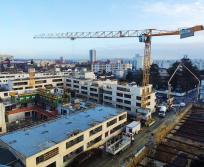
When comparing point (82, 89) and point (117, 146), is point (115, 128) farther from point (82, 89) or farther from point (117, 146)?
point (82, 89)

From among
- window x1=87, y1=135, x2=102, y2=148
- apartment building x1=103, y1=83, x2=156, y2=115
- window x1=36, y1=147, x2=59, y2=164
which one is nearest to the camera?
window x1=36, y1=147, x2=59, y2=164

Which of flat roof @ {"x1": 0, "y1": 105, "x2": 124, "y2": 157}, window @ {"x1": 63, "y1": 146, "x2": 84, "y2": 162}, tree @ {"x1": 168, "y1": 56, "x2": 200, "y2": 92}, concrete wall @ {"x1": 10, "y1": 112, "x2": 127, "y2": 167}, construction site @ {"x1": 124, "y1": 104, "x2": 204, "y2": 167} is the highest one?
tree @ {"x1": 168, "y1": 56, "x2": 200, "y2": 92}

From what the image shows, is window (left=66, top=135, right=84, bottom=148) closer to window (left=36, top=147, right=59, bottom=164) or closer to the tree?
window (left=36, top=147, right=59, bottom=164)

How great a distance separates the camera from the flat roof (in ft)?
58.6

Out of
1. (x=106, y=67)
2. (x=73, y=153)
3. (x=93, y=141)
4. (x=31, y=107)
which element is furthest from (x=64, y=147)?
(x=106, y=67)

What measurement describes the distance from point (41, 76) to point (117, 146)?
32.2 meters

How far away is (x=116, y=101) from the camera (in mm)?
39156

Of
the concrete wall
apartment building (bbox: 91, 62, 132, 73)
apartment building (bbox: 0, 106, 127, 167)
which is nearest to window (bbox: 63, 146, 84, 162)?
apartment building (bbox: 0, 106, 127, 167)

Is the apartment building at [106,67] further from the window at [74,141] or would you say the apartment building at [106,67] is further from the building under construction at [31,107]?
the window at [74,141]

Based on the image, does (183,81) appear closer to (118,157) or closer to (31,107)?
(31,107)

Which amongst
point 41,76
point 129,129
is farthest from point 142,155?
point 41,76

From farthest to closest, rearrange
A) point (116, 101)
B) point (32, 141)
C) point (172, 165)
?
point (116, 101) → point (172, 165) → point (32, 141)

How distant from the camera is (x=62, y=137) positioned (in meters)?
19.9

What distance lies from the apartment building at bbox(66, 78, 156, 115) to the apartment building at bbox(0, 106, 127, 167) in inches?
356
